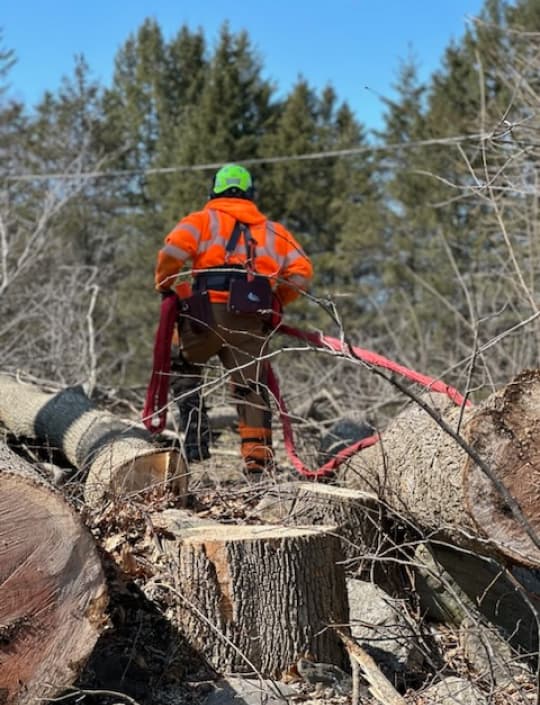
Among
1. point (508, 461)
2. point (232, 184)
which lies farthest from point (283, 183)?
point (508, 461)

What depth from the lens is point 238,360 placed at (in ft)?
20.7

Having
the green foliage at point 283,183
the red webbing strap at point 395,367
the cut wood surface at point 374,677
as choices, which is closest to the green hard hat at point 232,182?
the red webbing strap at point 395,367

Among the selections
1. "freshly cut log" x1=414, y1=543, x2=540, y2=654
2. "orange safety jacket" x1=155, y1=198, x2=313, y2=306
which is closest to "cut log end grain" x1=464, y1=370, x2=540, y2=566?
"freshly cut log" x1=414, y1=543, x2=540, y2=654

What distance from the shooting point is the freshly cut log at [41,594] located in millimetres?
2877

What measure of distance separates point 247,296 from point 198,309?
0.34m

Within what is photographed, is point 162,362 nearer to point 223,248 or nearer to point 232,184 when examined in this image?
point 223,248

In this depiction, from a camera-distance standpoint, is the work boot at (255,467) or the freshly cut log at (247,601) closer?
the freshly cut log at (247,601)

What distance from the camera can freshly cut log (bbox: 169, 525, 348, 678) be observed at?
3.56m

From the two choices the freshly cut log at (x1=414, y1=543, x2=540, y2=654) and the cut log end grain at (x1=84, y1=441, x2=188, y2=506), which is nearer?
the freshly cut log at (x1=414, y1=543, x2=540, y2=654)

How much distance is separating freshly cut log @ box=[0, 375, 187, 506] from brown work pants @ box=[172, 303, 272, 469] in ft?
2.27

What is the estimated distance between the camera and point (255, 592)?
11.7 ft

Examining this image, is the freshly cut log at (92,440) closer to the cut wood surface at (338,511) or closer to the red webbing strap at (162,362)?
the red webbing strap at (162,362)

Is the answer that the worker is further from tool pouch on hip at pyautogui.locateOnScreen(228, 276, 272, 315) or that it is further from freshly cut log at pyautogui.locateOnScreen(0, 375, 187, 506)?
freshly cut log at pyautogui.locateOnScreen(0, 375, 187, 506)

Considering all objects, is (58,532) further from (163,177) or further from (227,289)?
(163,177)
